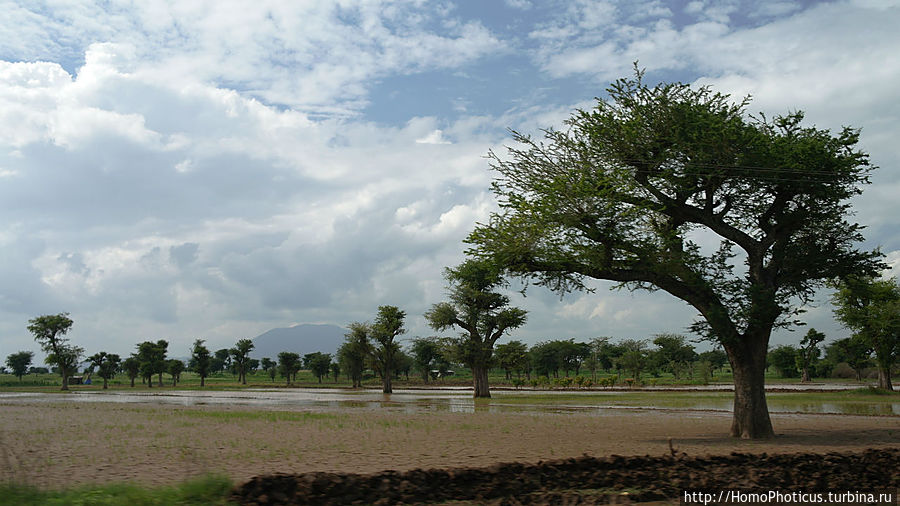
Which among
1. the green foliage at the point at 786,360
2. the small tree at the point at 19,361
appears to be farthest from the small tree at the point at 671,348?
the small tree at the point at 19,361

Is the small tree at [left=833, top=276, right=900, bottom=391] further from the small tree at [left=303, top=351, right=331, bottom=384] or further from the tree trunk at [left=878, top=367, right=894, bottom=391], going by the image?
the small tree at [left=303, top=351, right=331, bottom=384]

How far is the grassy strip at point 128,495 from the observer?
895 centimetres

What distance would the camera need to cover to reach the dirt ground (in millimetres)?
13445

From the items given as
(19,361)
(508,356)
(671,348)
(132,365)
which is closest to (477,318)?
(508,356)

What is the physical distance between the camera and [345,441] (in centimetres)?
1886

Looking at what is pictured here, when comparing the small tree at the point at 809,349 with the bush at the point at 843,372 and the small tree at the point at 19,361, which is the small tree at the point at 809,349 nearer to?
the bush at the point at 843,372

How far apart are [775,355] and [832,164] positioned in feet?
360

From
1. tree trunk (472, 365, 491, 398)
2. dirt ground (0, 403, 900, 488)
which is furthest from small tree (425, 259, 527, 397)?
dirt ground (0, 403, 900, 488)

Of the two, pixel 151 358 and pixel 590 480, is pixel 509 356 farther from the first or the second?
pixel 151 358

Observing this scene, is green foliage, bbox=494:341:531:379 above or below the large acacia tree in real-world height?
below

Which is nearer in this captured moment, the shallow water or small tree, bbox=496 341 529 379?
the shallow water

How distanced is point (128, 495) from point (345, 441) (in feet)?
32.3

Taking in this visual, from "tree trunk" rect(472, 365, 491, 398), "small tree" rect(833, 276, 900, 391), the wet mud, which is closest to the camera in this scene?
the wet mud

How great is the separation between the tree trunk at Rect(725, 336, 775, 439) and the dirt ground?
27.0 inches
